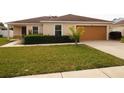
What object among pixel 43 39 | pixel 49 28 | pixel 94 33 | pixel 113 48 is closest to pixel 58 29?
pixel 49 28

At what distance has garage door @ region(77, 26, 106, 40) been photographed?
97.7ft

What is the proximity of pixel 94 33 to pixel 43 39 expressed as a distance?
816cm

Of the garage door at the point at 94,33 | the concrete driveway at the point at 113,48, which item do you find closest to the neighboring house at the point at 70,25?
the garage door at the point at 94,33

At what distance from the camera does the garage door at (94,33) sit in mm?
29766

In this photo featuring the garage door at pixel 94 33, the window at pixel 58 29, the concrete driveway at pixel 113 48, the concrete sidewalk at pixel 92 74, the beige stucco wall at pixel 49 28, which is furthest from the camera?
the garage door at pixel 94 33

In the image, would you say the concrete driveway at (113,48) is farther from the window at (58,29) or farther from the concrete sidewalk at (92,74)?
the window at (58,29)

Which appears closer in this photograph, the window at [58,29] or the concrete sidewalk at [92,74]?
the concrete sidewalk at [92,74]

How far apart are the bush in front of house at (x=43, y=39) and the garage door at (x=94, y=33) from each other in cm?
413

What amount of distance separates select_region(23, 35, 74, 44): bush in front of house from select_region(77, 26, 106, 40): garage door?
4.13m
